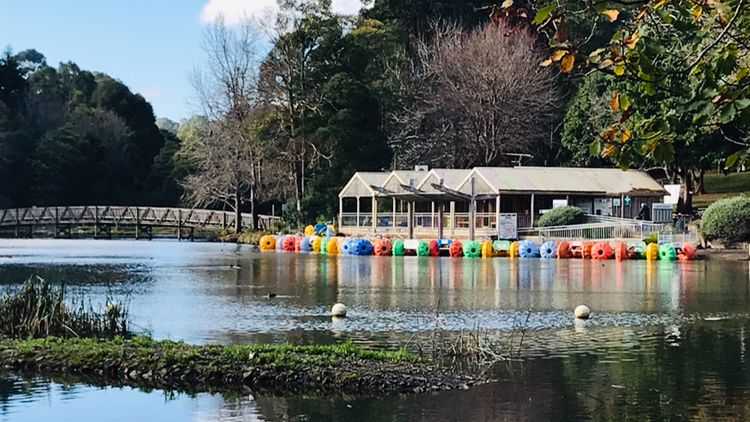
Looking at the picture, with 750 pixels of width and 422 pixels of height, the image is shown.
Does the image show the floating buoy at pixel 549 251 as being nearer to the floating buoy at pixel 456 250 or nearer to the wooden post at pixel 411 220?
the floating buoy at pixel 456 250

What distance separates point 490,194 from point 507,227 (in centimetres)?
228

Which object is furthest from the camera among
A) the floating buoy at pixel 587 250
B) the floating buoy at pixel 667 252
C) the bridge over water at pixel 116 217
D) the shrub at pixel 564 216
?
the bridge over water at pixel 116 217

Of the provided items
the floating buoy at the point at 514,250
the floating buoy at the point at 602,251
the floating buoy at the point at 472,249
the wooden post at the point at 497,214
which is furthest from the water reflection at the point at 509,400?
the wooden post at the point at 497,214

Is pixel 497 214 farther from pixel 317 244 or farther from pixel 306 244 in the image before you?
pixel 306 244

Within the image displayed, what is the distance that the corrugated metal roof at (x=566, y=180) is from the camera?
175ft

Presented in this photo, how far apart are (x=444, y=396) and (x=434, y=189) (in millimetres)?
40558

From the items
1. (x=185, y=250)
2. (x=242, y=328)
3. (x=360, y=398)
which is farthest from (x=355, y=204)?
(x=360, y=398)

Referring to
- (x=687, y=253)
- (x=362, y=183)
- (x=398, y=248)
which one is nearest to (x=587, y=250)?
(x=687, y=253)

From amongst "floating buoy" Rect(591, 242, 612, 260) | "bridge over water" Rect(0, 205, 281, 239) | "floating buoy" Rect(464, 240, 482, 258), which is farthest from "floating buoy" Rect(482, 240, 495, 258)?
"bridge over water" Rect(0, 205, 281, 239)

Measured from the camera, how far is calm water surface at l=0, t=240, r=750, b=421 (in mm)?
12617

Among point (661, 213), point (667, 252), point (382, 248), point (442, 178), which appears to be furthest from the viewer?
point (442, 178)

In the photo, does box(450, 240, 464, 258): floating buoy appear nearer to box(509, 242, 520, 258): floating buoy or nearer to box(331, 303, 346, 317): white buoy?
box(509, 242, 520, 258): floating buoy

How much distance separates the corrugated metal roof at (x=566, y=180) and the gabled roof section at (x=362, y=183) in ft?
22.5

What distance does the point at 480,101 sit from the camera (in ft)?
216
